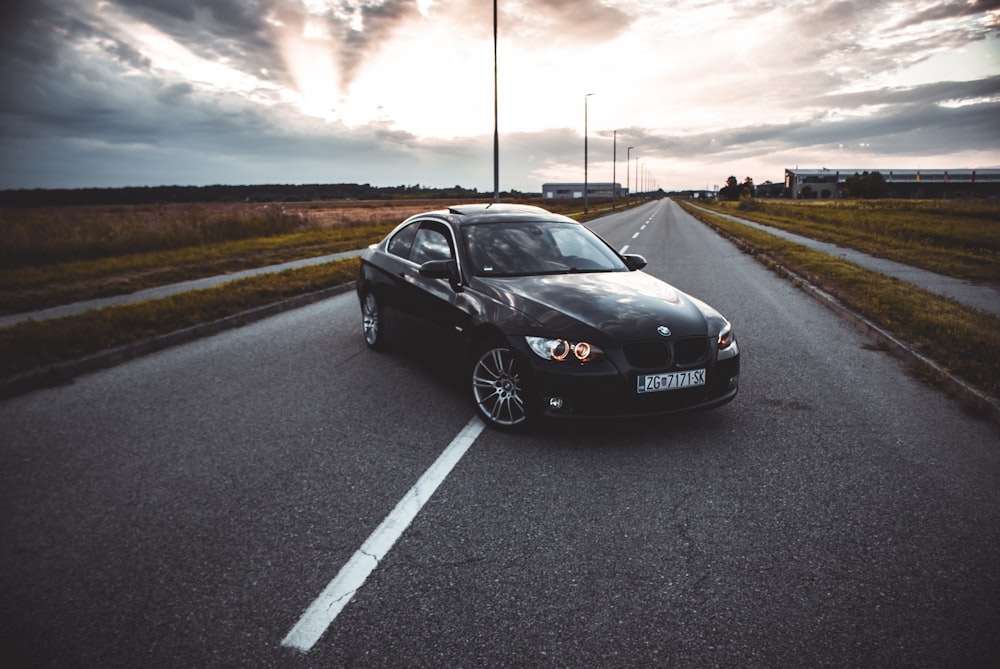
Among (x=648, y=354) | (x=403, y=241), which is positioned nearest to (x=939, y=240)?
(x=403, y=241)

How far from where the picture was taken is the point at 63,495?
11.2 ft

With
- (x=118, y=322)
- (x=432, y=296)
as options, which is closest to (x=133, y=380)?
(x=118, y=322)

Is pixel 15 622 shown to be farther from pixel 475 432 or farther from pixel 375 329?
pixel 375 329

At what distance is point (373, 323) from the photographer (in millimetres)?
6523

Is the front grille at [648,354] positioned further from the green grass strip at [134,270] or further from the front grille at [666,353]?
the green grass strip at [134,270]

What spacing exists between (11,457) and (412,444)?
274 cm

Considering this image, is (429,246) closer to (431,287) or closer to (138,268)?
(431,287)

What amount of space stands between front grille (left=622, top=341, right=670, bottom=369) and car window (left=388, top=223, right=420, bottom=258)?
2952 mm

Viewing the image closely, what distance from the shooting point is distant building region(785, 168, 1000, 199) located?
4656 inches

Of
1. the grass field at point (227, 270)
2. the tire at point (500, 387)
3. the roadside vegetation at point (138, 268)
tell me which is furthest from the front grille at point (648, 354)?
the roadside vegetation at point (138, 268)

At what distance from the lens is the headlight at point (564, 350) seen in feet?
12.5

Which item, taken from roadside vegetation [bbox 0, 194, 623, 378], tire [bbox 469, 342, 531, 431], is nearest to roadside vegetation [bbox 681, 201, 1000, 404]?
tire [bbox 469, 342, 531, 431]

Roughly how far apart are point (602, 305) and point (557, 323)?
0.44m

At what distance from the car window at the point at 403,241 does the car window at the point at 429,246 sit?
0.10 metres
